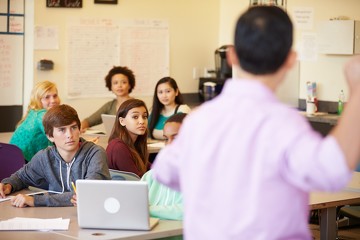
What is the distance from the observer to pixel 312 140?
5.08 ft

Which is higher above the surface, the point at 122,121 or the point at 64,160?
the point at 122,121

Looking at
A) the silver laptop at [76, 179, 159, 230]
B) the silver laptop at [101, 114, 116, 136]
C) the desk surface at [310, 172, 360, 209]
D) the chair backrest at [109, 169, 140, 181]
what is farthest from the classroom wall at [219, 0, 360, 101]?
the silver laptop at [76, 179, 159, 230]

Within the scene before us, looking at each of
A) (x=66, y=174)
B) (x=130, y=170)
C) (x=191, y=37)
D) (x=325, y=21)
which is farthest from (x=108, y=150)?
(x=191, y=37)

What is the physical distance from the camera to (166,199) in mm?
3473

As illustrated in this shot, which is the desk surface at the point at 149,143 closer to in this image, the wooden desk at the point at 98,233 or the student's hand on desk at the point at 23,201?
the student's hand on desk at the point at 23,201

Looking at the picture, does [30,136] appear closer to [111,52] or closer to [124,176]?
[124,176]

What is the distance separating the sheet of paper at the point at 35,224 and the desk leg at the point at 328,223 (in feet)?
4.64

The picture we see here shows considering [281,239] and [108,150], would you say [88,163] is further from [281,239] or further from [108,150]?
[281,239]

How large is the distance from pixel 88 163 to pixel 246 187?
2352mm

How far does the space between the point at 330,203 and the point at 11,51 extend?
13.2 feet

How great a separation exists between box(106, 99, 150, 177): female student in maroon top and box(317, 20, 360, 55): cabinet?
2.70 metres

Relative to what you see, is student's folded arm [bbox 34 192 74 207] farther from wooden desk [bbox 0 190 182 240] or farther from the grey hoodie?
wooden desk [bbox 0 190 182 240]

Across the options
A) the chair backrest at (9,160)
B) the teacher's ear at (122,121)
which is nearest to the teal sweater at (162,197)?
the teacher's ear at (122,121)

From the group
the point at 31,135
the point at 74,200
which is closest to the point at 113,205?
the point at 74,200
